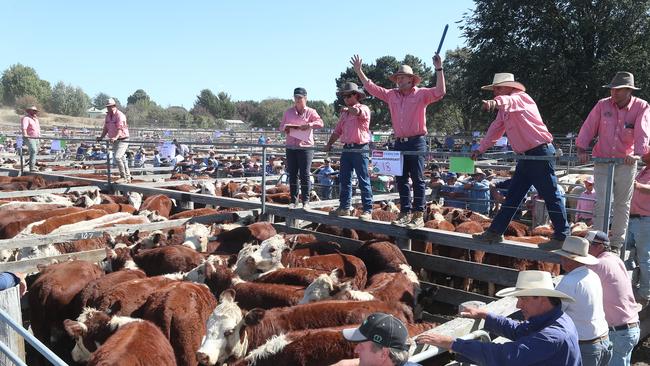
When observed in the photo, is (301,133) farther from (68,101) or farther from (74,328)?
(68,101)

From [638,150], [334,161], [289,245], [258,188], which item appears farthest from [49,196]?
[334,161]

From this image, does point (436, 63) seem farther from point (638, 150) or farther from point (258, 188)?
point (258, 188)

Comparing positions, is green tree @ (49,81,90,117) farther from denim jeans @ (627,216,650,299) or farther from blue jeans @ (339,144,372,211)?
denim jeans @ (627,216,650,299)

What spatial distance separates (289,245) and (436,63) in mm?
→ 3072

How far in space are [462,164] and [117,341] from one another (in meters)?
4.44

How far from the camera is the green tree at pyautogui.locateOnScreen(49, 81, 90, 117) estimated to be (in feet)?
264

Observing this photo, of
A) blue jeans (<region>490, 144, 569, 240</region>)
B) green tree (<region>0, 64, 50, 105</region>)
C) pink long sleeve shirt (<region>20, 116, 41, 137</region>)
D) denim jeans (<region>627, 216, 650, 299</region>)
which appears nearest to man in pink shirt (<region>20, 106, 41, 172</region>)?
pink long sleeve shirt (<region>20, 116, 41, 137</region>)

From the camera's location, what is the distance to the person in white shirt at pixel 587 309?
3990 millimetres

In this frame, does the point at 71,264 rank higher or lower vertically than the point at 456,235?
lower

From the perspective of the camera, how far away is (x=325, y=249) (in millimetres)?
7527

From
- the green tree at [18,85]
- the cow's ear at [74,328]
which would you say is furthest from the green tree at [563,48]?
the green tree at [18,85]

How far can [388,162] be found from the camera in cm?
691

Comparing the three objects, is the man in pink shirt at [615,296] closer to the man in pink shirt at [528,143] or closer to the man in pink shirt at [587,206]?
the man in pink shirt at [528,143]

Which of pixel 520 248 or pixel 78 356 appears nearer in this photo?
pixel 78 356
